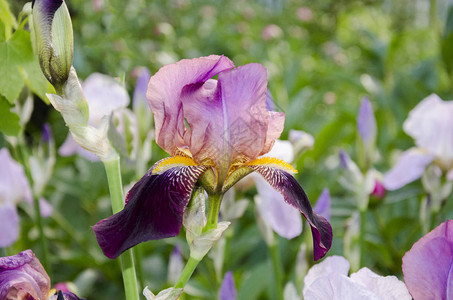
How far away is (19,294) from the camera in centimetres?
39

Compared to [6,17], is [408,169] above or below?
below

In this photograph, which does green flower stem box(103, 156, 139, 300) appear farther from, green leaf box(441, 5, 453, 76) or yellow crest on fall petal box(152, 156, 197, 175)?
green leaf box(441, 5, 453, 76)

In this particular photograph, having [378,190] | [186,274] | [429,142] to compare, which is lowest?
[378,190]

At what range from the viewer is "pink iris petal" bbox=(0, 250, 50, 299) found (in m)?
0.37

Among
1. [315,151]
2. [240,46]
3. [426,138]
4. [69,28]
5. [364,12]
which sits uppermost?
[69,28]

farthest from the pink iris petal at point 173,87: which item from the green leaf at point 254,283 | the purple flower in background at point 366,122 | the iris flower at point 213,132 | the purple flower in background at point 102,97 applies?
the green leaf at point 254,283

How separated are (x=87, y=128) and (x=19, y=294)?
13 cm

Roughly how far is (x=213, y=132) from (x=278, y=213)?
1.06 feet

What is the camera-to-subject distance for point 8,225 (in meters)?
0.83

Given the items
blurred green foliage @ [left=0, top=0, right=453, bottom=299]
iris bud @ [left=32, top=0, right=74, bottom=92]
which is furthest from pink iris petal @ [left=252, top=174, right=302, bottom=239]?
iris bud @ [left=32, top=0, right=74, bottom=92]

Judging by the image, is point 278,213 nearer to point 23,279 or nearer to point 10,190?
point 23,279

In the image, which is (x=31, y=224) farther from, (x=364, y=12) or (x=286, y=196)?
(x=364, y=12)

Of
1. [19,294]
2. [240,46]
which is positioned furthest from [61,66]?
[240,46]

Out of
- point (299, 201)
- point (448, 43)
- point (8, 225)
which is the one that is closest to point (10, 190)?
point (8, 225)
